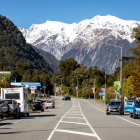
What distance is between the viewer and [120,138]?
12.3 metres

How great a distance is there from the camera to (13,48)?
16225cm

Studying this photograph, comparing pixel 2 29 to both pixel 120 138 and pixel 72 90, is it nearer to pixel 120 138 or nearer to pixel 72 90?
pixel 72 90

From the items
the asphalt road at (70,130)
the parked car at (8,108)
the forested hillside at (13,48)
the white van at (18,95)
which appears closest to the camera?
the asphalt road at (70,130)

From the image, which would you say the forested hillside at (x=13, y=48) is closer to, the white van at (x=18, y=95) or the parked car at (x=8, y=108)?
the white van at (x=18, y=95)

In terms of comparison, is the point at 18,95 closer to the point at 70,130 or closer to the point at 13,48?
the point at 70,130

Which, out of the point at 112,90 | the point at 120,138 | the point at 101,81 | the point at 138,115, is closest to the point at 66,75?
the point at 101,81

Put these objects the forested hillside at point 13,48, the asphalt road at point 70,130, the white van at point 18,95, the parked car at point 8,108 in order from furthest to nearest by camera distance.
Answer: the forested hillside at point 13,48
the white van at point 18,95
the parked car at point 8,108
the asphalt road at point 70,130

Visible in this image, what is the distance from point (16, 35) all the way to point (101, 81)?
87681mm

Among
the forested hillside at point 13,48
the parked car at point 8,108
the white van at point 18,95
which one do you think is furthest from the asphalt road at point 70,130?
the forested hillside at point 13,48

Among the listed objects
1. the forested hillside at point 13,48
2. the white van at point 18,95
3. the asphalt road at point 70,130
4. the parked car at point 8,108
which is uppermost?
Answer: the forested hillside at point 13,48

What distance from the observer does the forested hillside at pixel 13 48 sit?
512 feet

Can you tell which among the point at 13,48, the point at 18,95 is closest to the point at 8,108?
the point at 18,95

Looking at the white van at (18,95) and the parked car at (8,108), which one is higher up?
the white van at (18,95)

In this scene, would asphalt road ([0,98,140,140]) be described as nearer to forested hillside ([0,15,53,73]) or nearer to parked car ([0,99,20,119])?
parked car ([0,99,20,119])
